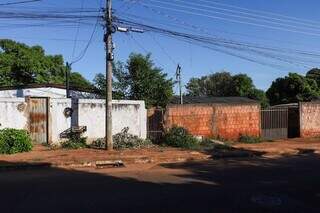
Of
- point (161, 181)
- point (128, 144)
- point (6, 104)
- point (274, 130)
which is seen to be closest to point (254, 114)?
point (274, 130)

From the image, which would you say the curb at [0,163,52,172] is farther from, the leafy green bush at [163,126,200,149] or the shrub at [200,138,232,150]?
the shrub at [200,138,232,150]

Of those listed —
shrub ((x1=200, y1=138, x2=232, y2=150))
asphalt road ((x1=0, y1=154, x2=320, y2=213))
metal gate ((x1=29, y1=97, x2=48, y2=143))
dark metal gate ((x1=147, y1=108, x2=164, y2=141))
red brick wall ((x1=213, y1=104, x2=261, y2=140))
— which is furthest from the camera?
red brick wall ((x1=213, y1=104, x2=261, y2=140))

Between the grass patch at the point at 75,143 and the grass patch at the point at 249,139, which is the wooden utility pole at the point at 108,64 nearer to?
the grass patch at the point at 75,143

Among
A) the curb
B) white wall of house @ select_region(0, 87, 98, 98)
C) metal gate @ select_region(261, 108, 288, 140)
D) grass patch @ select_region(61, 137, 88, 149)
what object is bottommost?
the curb

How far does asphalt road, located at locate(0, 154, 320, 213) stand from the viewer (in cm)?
1085

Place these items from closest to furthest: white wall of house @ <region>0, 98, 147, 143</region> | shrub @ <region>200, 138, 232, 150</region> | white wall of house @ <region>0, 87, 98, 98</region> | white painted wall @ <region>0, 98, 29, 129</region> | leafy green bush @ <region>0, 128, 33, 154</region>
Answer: leafy green bush @ <region>0, 128, 33, 154</region>, white painted wall @ <region>0, 98, 29, 129</region>, white wall of house @ <region>0, 98, 147, 143</region>, shrub @ <region>200, 138, 232, 150</region>, white wall of house @ <region>0, 87, 98, 98</region>

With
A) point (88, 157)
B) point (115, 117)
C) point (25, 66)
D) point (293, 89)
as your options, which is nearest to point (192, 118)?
point (115, 117)

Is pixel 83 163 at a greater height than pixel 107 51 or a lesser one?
lesser

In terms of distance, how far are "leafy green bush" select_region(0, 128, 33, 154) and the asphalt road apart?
514cm

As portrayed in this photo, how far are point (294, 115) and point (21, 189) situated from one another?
23.5 m

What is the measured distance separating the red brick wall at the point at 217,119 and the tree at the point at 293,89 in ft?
98.3

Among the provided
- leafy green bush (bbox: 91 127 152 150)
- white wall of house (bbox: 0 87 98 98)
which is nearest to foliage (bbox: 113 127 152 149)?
leafy green bush (bbox: 91 127 152 150)

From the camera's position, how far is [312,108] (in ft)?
111

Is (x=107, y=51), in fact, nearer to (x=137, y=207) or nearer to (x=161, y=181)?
(x=161, y=181)
